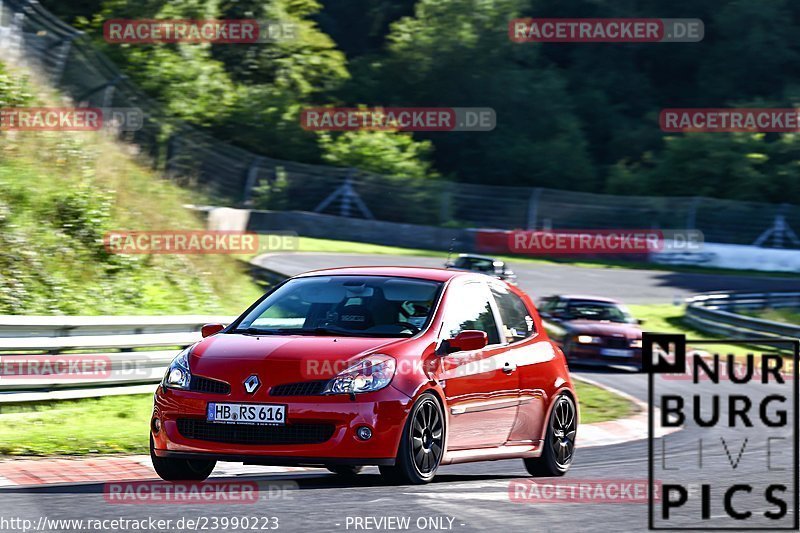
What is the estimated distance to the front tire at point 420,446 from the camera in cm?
828

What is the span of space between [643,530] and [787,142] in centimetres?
5042

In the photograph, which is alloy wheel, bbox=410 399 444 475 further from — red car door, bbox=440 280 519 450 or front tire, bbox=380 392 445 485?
red car door, bbox=440 280 519 450

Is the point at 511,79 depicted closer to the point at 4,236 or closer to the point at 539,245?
the point at 539,245

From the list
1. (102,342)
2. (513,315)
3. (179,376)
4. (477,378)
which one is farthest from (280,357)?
(102,342)

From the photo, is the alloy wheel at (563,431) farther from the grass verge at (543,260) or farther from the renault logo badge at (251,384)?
the grass verge at (543,260)

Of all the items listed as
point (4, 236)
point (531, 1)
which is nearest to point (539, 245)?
point (531, 1)

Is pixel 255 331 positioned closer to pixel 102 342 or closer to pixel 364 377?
pixel 364 377

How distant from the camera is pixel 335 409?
26.7 feet

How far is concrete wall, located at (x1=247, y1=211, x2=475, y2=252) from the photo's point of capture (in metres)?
44.7

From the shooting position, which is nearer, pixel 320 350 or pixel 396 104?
pixel 320 350

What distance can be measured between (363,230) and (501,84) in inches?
746

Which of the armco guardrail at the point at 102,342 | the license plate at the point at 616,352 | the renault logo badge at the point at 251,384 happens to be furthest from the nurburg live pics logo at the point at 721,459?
the armco guardrail at the point at 102,342

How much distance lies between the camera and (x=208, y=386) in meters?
8.36

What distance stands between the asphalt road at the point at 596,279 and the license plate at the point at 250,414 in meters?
24.8
